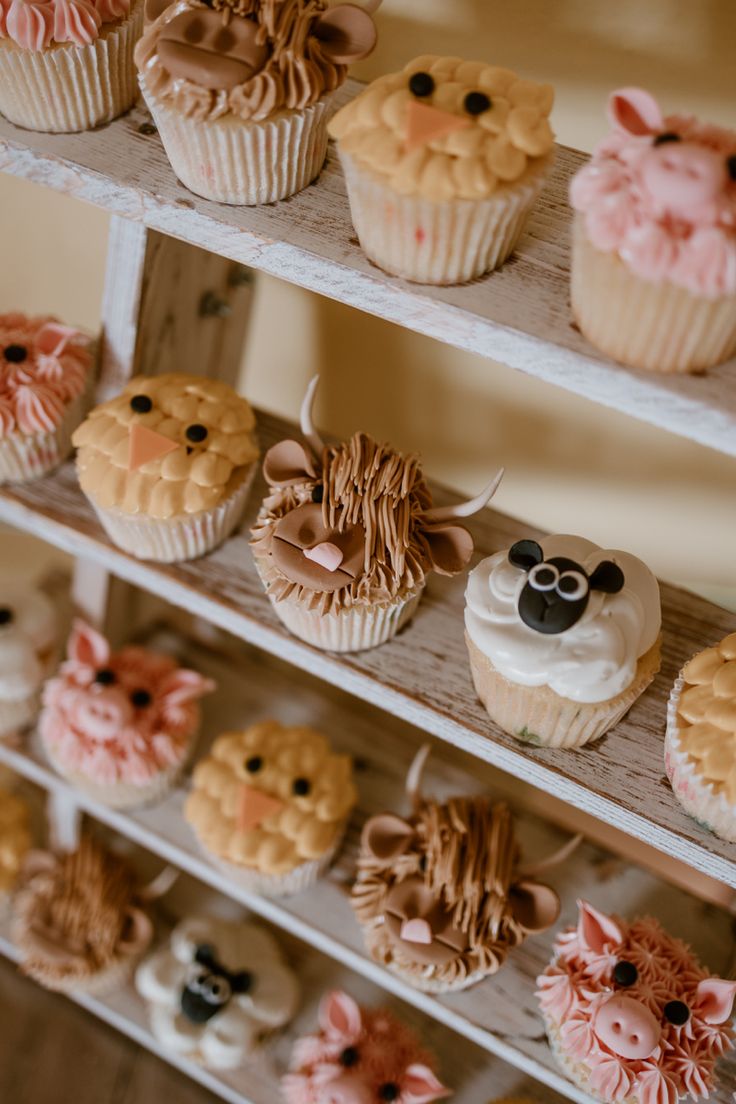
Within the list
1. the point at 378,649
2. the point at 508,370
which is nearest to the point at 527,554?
the point at 378,649

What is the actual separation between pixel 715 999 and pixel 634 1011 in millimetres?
98

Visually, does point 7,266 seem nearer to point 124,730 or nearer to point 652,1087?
point 124,730

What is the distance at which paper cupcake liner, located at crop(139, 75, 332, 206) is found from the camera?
0.91 metres

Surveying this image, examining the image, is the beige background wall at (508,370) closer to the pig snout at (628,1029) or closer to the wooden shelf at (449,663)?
the wooden shelf at (449,663)

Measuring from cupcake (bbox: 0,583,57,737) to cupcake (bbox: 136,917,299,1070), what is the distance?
46 centimetres

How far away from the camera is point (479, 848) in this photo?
1262mm

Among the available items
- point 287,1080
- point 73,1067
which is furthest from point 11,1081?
point 287,1080

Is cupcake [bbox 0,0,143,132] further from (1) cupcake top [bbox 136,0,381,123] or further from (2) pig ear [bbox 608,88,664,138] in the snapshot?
(2) pig ear [bbox 608,88,664,138]

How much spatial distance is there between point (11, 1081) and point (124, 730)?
0.88 m

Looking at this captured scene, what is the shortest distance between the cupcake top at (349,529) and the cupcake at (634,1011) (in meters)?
0.48

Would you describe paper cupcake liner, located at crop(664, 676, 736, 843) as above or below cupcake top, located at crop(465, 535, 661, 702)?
below

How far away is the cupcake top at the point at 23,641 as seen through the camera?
1.54 metres

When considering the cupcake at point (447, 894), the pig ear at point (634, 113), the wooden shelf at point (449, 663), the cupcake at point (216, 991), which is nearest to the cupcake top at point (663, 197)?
the pig ear at point (634, 113)

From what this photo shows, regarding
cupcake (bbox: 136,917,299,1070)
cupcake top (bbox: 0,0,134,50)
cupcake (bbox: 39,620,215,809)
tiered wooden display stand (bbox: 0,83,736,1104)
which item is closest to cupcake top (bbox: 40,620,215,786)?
cupcake (bbox: 39,620,215,809)
